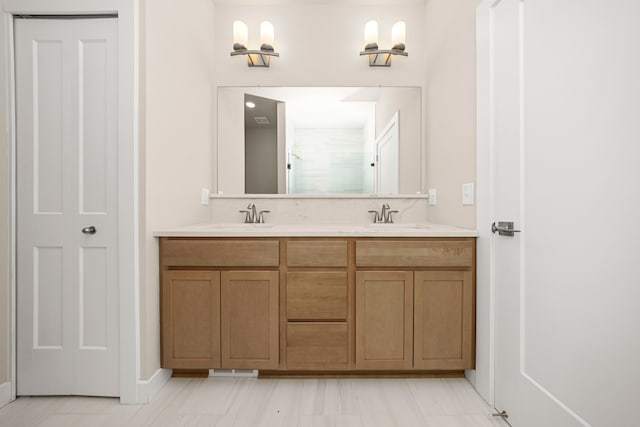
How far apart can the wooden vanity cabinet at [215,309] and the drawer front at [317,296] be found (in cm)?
9

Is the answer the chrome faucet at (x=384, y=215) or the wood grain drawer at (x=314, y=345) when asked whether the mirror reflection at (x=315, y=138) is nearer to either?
the chrome faucet at (x=384, y=215)

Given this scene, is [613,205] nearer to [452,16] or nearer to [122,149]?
[452,16]

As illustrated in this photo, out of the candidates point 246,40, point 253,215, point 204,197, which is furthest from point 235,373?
point 246,40

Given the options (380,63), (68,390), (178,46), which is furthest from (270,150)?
(68,390)

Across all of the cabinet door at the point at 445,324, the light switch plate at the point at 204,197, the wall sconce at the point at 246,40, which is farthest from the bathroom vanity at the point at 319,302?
the wall sconce at the point at 246,40

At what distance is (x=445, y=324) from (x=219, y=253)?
1.30 meters

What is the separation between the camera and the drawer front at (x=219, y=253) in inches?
71.9

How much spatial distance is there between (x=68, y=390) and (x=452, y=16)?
3010mm

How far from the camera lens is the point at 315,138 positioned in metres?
2.53

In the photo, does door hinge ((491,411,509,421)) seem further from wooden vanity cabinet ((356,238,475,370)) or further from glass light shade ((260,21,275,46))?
glass light shade ((260,21,275,46))

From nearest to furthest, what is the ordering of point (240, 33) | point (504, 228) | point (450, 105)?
1. point (504, 228)
2. point (450, 105)
3. point (240, 33)

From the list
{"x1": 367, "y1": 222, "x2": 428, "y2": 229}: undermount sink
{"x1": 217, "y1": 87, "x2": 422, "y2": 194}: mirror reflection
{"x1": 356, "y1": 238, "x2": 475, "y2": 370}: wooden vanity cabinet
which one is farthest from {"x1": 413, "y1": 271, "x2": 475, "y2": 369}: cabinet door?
{"x1": 217, "y1": 87, "x2": 422, "y2": 194}: mirror reflection

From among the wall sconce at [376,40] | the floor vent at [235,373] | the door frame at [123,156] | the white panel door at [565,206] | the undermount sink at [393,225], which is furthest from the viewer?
the wall sconce at [376,40]

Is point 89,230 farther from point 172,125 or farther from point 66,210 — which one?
point 172,125
